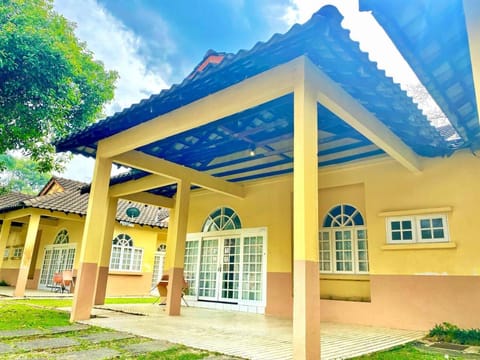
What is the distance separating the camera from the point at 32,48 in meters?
6.91

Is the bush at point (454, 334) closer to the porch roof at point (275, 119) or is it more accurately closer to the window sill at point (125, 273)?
the porch roof at point (275, 119)

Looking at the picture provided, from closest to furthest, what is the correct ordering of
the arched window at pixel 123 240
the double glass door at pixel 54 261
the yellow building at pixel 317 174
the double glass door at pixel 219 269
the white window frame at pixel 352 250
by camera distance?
the yellow building at pixel 317 174, the white window frame at pixel 352 250, the double glass door at pixel 219 269, the arched window at pixel 123 240, the double glass door at pixel 54 261

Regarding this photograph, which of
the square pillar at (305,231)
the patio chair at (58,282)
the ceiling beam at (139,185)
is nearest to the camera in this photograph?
the square pillar at (305,231)

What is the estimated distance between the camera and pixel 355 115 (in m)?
4.64

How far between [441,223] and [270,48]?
4.92m

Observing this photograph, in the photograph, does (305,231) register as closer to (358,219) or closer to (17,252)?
(358,219)

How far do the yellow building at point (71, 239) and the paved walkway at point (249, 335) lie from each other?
21.8 ft

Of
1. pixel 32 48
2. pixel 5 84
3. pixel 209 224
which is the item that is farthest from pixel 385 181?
pixel 5 84

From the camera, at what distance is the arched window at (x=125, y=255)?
13.4 m

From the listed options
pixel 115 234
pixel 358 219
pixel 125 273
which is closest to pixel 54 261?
pixel 115 234

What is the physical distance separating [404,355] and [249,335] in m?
2.10

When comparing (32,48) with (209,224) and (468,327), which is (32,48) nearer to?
(209,224)

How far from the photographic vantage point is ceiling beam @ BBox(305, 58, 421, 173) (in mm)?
4020

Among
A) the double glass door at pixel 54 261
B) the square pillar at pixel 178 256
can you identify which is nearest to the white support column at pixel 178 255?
the square pillar at pixel 178 256
